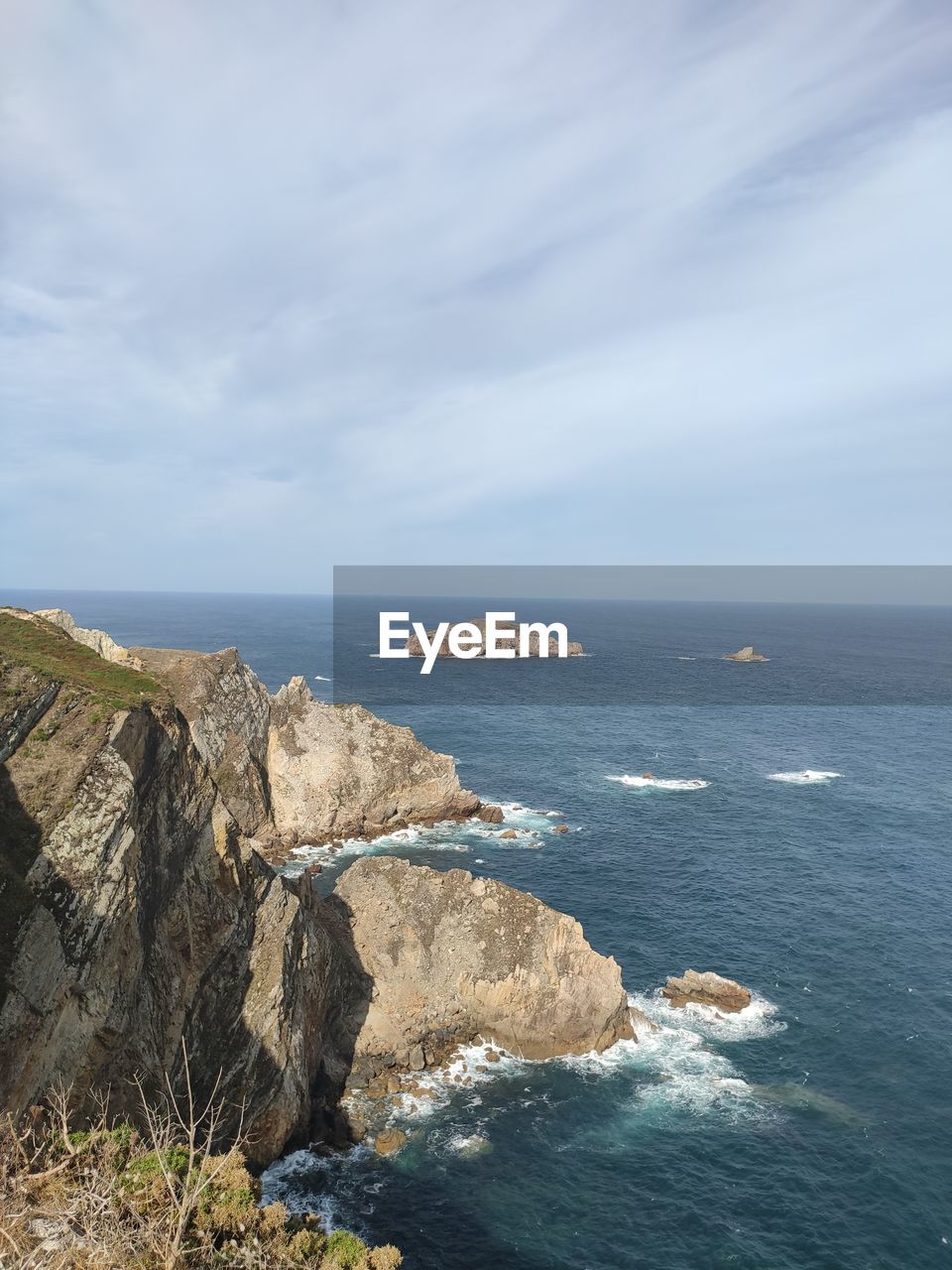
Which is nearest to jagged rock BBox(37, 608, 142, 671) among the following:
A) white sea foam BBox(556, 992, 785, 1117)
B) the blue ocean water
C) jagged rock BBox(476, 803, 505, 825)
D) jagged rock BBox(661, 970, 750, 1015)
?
the blue ocean water

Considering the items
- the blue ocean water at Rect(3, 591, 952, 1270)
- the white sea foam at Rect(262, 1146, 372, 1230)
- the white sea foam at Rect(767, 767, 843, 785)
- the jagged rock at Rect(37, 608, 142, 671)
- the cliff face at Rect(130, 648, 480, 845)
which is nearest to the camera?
the blue ocean water at Rect(3, 591, 952, 1270)

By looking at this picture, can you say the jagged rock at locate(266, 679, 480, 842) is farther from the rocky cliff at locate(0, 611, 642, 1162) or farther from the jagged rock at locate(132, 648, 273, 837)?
the rocky cliff at locate(0, 611, 642, 1162)

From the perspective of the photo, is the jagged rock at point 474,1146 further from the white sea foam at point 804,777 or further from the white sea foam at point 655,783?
the white sea foam at point 804,777

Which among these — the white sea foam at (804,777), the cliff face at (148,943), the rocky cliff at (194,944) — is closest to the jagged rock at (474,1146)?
the rocky cliff at (194,944)

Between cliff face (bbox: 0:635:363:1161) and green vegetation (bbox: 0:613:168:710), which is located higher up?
green vegetation (bbox: 0:613:168:710)

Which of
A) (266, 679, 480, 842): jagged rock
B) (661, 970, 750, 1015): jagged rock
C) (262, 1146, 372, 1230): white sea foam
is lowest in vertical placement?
(262, 1146, 372, 1230): white sea foam

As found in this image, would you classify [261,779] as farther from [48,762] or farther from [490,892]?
[48,762]
